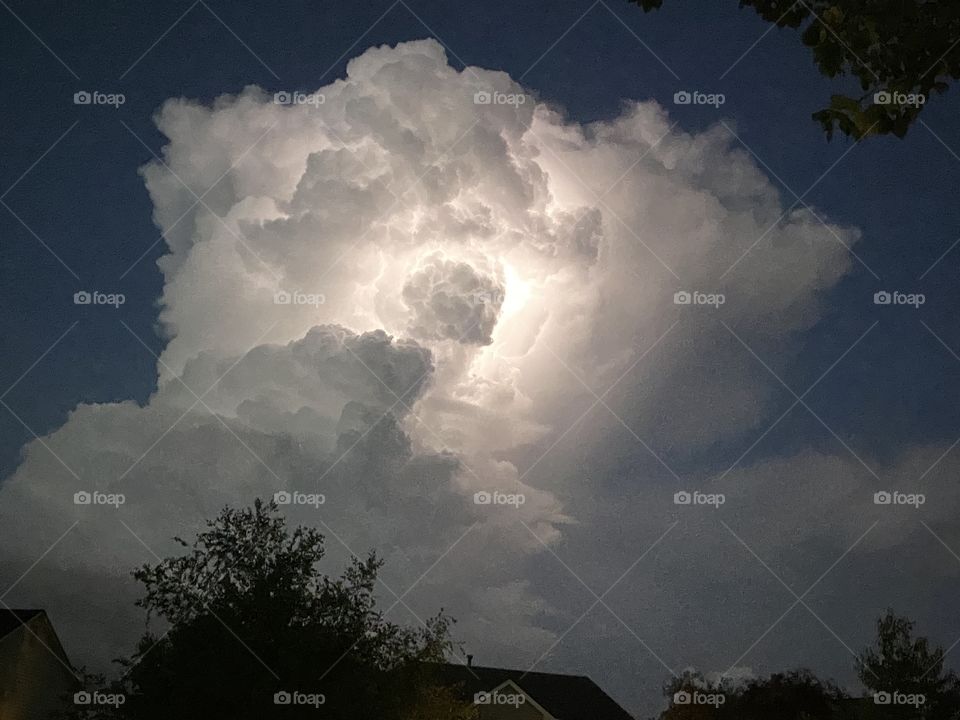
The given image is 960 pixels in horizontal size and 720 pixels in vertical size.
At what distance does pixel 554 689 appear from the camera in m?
53.1

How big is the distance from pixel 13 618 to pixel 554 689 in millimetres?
29999

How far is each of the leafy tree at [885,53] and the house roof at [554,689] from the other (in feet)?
143

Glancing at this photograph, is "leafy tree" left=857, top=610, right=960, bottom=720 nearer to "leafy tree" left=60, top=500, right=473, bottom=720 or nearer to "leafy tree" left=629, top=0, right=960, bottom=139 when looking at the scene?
"leafy tree" left=60, top=500, right=473, bottom=720

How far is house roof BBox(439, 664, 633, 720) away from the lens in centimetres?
4875

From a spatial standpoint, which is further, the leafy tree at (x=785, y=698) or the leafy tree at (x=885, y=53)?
the leafy tree at (x=785, y=698)

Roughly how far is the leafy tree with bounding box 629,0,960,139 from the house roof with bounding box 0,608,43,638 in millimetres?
40421

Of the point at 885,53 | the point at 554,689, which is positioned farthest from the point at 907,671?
the point at 885,53

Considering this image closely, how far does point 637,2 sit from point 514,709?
43.4m

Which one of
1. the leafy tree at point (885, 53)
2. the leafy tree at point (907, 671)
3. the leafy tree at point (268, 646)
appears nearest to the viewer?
the leafy tree at point (885, 53)

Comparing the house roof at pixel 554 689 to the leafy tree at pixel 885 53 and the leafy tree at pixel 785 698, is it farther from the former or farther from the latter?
the leafy tree at pixel 885 53

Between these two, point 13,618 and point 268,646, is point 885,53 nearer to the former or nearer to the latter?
point 268,646

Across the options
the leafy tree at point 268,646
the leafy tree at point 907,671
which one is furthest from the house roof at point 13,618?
the leafy tree at point 907,671

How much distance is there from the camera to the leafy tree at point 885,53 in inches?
293

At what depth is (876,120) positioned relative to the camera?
744 centimetres
